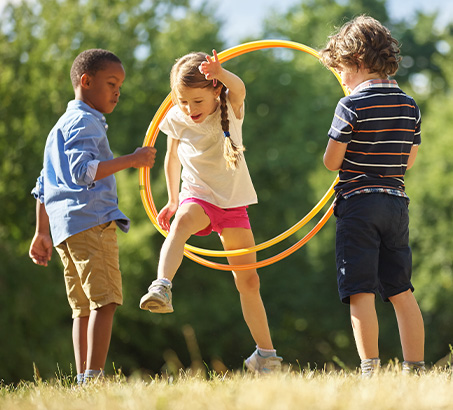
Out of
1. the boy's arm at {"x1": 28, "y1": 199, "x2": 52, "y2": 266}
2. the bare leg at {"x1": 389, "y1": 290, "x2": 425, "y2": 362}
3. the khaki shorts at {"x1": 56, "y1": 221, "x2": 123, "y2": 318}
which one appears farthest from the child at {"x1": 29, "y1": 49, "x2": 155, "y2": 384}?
the bare leg at {"x1": 389, "y1": 290, "x2": 425, "y2": 362}

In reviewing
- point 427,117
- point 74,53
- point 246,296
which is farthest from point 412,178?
point 246,296

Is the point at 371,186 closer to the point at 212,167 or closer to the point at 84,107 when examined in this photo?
the point at 212,167

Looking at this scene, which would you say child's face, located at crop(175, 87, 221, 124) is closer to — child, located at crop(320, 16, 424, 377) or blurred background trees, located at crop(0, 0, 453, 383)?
child, located at crop(320, 16, 424, 377)

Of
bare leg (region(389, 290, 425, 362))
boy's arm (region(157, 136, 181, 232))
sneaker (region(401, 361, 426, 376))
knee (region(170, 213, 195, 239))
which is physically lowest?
sneaker (region(401, 361, 426, 376))

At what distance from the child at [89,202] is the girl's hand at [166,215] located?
1.50ft

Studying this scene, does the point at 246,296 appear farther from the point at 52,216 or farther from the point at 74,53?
the point at 74,53

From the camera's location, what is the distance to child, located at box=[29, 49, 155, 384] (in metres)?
4.50

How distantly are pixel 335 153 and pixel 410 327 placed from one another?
1.14m

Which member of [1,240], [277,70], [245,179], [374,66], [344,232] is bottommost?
[1,240]

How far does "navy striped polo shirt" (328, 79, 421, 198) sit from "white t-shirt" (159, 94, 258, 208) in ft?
2.81

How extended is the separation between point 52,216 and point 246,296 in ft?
4.77

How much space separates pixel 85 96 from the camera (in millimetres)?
4906

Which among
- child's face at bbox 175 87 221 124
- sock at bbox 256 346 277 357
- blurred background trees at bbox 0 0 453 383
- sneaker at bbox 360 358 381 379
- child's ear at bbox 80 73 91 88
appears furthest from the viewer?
blurred background trees at bbox 0 0 453 383

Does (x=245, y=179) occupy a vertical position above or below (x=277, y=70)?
below
